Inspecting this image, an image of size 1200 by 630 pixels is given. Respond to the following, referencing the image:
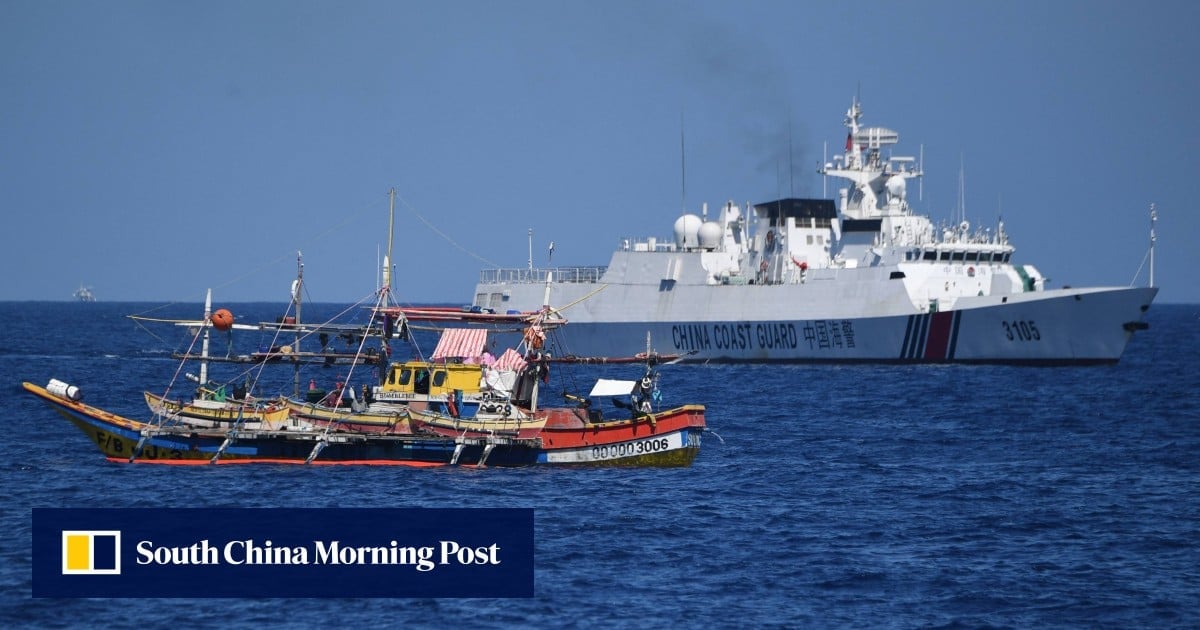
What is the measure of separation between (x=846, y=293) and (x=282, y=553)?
49293 millimetres

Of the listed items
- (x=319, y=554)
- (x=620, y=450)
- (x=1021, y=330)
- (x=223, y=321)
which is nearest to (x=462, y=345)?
(x=620, y=450)

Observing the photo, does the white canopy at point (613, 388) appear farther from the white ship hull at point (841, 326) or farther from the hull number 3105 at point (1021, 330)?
the hull number 3105 at point (1021, 330)

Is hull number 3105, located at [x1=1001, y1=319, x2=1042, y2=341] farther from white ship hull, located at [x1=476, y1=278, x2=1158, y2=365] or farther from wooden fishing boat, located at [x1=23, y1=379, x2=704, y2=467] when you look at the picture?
wooden fishing boat, located at [x1=23, y1=379, x2=704, y2=467]

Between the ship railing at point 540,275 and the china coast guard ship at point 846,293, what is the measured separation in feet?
0.48

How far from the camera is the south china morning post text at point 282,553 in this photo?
2270 cm

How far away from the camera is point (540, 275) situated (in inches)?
3533

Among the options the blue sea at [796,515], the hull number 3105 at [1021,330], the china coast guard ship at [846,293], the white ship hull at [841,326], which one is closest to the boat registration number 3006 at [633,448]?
the blue sea at [796,515]

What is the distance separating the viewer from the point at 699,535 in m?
27.4

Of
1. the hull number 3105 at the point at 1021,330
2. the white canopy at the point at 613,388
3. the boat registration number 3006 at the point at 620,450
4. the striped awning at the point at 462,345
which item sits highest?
the hull number 3105 at the point at 1021,330

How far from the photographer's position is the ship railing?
86.2 m

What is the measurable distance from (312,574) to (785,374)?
4739 centimetres

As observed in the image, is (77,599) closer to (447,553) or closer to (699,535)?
(447,553)

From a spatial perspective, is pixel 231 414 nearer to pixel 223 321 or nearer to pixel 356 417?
pixel 223 321

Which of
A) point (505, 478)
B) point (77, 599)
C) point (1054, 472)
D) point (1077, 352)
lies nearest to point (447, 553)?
point (77, 599)
